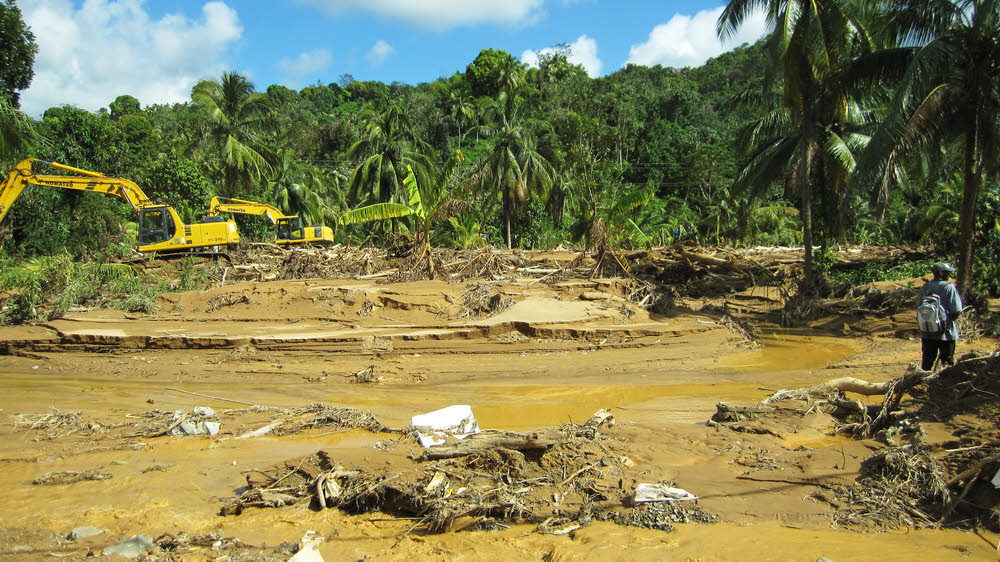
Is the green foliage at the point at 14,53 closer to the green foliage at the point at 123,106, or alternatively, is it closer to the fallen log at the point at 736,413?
the fallen log at the point at 736,413

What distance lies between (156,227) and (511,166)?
Answer: 15.6 metres

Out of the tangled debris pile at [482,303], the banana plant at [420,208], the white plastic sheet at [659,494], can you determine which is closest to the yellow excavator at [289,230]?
the banana plant at [420,208]

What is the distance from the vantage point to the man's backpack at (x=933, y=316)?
7586mm

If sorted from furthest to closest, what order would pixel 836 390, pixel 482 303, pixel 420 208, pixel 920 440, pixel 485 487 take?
pixel 420 208
pixel 482 303
pixel 836 390
pixel 920 440
pixel 485 487

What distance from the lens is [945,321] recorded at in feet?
24.9

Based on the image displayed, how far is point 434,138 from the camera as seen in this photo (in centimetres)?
5250

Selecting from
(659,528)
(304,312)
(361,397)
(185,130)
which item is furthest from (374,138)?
(659,528)

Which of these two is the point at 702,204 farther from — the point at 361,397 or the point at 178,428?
the point at 178,428

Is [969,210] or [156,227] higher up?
[156,227]

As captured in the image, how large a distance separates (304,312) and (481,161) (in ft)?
58.4

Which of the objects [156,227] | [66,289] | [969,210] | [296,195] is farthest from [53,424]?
[296,195]

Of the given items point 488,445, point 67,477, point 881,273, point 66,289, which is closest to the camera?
point 488,445

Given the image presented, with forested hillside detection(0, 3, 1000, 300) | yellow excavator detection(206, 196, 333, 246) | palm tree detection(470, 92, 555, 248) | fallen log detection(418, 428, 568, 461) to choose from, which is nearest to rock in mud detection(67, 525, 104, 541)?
fallen log detection(418, 428, 568, 461)

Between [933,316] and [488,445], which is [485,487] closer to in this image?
[488,445]
